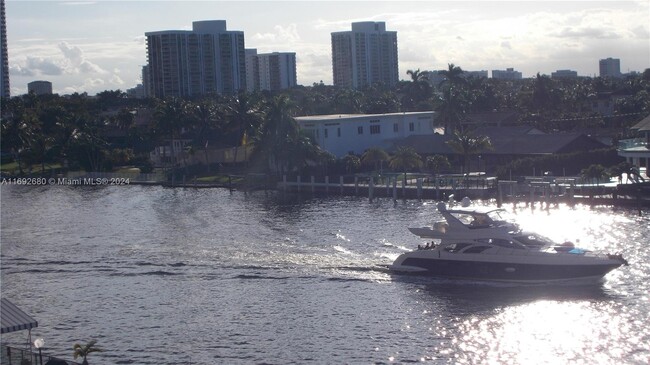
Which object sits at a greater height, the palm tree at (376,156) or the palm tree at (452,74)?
the palm tree at (452,74)

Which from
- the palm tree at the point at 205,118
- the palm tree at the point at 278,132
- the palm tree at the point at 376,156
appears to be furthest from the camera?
the palm tree at the point at 205,118

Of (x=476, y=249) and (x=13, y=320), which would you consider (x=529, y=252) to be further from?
(x=13, y=320)

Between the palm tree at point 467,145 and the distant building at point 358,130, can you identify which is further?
the distant building at point 358,130

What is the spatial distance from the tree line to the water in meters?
27.9

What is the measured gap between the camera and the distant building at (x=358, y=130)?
111 metres

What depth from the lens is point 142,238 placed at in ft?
227

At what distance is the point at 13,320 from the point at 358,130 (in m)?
81.7

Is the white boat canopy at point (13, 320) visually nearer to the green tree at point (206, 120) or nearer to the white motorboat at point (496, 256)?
the white motorboat at point (496, 256)

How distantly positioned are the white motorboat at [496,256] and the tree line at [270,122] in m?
40.1

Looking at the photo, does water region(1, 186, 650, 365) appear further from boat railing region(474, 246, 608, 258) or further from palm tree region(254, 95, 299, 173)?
palm tree region(254, 95, 299, 173)

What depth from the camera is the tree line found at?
341 ft

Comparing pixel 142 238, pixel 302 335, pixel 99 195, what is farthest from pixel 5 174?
pixel 302 335

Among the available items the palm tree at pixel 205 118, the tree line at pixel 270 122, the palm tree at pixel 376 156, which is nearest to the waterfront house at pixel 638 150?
the tree line at pixel 270 122
